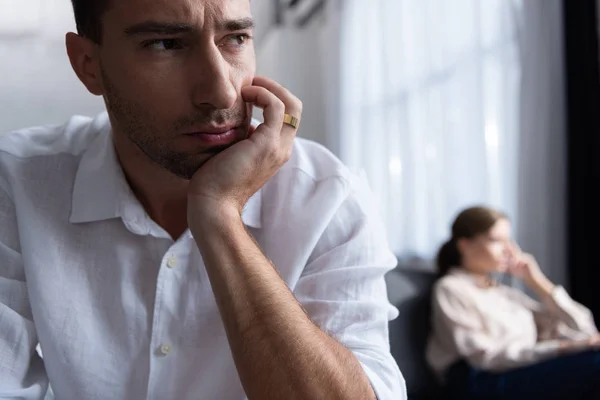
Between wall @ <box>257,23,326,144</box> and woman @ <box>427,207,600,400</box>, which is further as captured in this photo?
wall @ <box>257,23,326,144</box>

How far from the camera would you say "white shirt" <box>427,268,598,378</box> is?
2.55 m

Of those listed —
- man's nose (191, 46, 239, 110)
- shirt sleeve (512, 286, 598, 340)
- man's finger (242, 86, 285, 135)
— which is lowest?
shirt sleeve (512, 286, 598, 340)

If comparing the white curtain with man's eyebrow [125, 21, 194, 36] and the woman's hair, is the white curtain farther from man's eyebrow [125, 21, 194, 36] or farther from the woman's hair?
man's eyebrow [125, 21, 194, 36]

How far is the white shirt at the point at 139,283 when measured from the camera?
3.49 ft

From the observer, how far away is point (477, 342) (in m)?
2.58

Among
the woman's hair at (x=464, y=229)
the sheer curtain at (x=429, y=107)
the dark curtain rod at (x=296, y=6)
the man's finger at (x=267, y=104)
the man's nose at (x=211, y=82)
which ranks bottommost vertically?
the woman's hair at (x=464, y=229)

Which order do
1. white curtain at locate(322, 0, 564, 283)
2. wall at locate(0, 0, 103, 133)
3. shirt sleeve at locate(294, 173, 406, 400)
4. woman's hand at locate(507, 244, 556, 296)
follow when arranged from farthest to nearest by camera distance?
white curtain at locate(322, 0, 564, 283) < woman's hand at locate(507, 244, 556, 296) < wall at locate(0, 0, 103, 133) < shirt sleeve at locate(294, 173, 406, 400)

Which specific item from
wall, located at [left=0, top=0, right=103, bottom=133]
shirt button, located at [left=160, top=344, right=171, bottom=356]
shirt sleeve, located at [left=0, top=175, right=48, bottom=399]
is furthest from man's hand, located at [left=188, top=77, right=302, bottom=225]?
wall, located at [left=0, top=0, right=103, bottom=133]

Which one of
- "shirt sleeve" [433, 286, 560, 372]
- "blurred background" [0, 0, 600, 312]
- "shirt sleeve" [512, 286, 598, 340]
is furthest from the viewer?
"shirt sleeve" [512, 286, 598, 340]

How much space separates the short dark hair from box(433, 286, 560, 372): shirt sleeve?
1.86m

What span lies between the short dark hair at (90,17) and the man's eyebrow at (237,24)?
214mm

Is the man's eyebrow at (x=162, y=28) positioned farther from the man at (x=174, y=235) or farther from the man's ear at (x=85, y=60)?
the man's ear at (x=85, y=60)

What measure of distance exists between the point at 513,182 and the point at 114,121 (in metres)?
2.45

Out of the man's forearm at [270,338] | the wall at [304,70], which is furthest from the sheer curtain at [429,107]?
the man's forearm at [270,338]
